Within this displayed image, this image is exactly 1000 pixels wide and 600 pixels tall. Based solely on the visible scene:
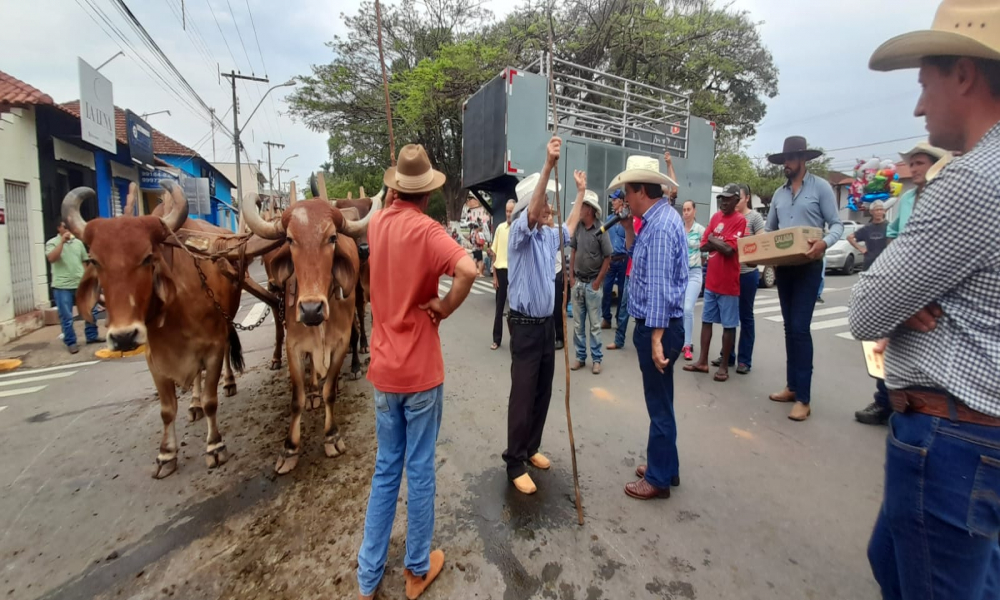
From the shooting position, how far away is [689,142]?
33.0 feet

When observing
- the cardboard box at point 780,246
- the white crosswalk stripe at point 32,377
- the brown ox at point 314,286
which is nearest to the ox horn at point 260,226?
the brown ox at point 314,286

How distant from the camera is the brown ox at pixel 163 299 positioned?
293cm

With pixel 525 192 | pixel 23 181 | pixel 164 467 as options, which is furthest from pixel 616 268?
pixel 23 181

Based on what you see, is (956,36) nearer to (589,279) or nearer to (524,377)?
(524,377)

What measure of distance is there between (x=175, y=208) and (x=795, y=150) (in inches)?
201

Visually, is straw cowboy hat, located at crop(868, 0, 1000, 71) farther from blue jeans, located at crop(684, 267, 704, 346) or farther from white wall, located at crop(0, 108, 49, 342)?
white wall, located at crop(0, 108, 49, 342)

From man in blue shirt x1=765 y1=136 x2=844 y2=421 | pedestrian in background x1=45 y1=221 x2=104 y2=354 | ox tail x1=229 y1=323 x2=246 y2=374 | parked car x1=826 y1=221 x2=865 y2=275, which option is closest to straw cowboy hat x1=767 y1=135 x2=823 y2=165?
man in blue shirt x1=765 y1=136 x2=844 y2=421

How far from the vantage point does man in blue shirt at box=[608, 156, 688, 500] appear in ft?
9.61

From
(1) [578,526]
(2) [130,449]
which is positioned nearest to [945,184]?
(1) [578,526]

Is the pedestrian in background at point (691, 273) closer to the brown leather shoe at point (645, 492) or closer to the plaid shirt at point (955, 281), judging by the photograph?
the brown leather shoe at point (645, 492)

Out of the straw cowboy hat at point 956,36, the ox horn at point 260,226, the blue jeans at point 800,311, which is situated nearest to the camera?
the straw cowboy hat at point 956,36

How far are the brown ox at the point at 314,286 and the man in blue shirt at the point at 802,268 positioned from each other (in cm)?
373

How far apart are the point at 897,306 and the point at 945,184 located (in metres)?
0.35

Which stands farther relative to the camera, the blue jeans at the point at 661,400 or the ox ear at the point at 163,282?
the ox ear at the point at 163,282
